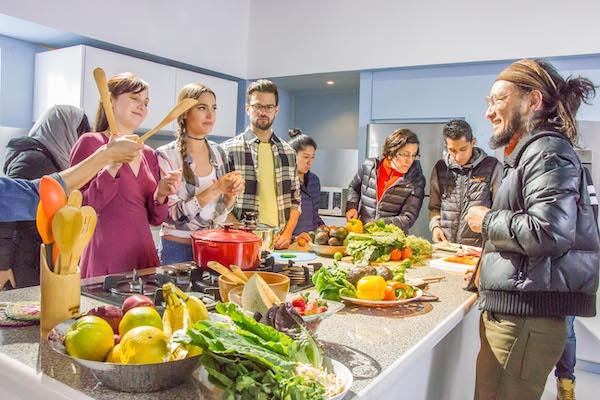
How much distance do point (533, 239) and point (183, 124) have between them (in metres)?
1.37

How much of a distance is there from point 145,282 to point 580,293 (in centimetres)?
119

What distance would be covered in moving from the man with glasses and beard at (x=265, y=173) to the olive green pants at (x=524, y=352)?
1.19 metres

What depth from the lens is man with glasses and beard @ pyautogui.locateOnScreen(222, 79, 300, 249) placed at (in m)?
2.48

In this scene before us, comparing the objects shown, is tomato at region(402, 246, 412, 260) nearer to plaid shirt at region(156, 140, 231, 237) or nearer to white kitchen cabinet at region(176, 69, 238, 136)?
plaid shirt at region(156, 140, 231, 237)

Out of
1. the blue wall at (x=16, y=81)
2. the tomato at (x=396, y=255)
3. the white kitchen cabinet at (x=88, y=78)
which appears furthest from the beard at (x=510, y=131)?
the blue wall at (x=16, y=81)

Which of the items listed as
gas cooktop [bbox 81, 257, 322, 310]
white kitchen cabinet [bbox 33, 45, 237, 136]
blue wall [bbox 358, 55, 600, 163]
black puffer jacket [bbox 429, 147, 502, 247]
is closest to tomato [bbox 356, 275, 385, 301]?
gas cooktop [bbox 81, 257, 322, 310]

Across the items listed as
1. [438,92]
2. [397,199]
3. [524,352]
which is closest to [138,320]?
[524,352]

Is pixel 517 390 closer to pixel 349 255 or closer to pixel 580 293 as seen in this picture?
pixel 580 293

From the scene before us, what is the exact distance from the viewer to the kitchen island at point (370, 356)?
83cm

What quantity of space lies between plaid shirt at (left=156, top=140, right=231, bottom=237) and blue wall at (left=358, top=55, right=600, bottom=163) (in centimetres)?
231

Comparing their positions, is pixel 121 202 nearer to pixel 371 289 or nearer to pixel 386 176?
pixel 371 289

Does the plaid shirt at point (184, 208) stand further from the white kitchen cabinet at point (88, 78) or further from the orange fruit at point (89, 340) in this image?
the white kitchen cabinet at point (88, 78)

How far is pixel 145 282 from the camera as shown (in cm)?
136

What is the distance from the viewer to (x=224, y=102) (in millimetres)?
4449
